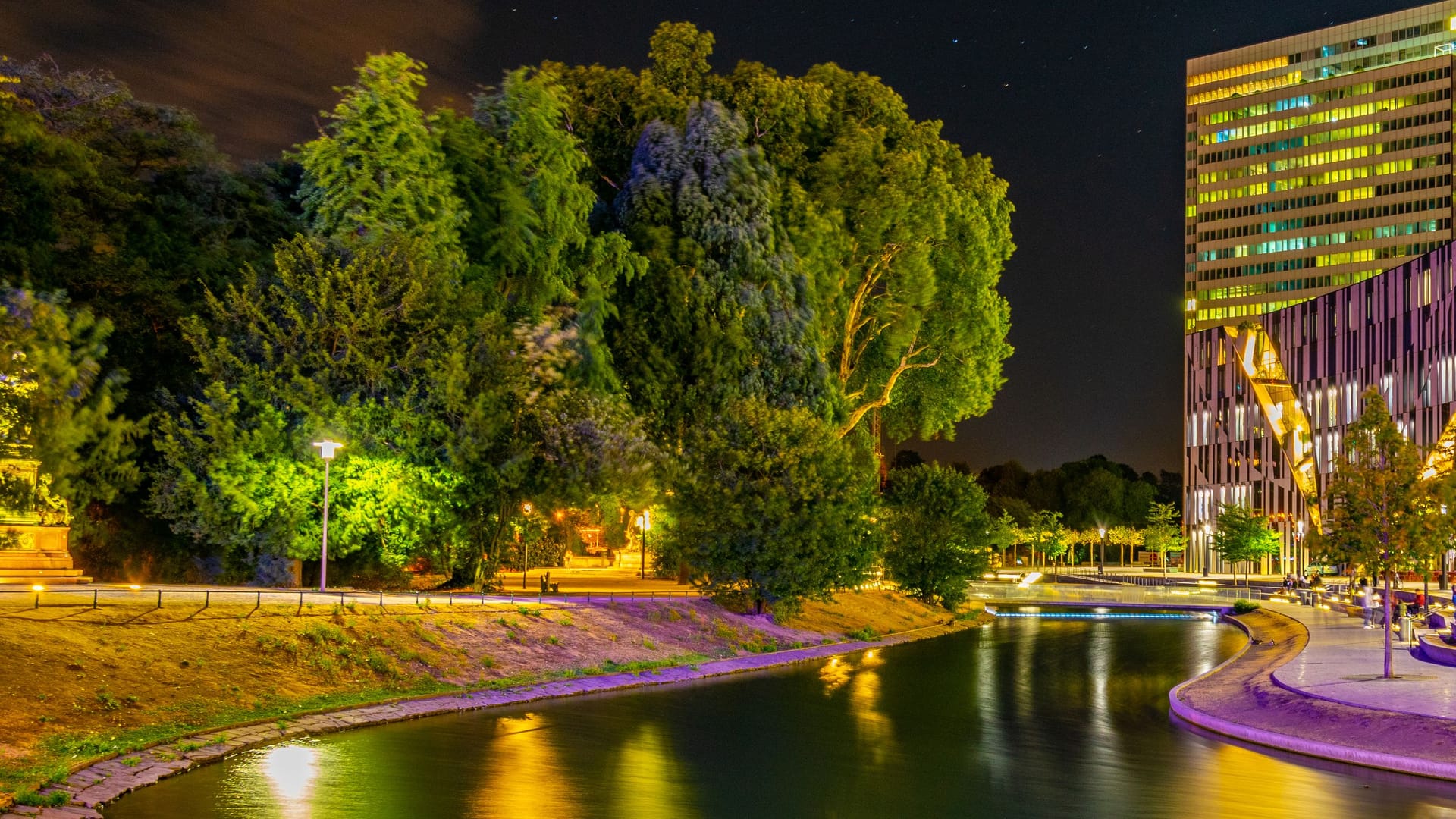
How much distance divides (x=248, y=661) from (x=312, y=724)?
8.67 ft

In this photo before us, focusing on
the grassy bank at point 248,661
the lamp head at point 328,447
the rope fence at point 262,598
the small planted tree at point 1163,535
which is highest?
the lamp head at point 328,447

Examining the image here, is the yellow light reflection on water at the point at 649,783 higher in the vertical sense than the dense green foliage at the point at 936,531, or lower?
lower

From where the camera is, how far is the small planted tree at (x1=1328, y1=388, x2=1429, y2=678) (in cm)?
2688

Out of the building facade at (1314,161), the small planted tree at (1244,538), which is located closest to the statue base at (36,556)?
the small planted tree at (1244,538)

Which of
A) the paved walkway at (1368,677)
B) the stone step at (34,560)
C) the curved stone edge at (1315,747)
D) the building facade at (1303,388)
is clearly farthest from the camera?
the building facade at (1303,388)

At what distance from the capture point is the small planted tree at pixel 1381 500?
2688 cm

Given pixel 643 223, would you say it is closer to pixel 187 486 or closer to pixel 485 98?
pixel 485 98

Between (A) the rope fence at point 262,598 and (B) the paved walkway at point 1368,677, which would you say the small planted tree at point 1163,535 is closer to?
(B) the paved walkway at point 1368,677

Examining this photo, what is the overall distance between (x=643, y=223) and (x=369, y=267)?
11257mm

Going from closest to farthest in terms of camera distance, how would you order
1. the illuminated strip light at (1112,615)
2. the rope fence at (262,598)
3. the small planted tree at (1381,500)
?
the rope fence at (262,598) → the small planted tree at (1381,500) → the illuminated strip light at (1112,615)

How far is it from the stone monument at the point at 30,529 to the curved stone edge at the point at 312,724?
11386 mm

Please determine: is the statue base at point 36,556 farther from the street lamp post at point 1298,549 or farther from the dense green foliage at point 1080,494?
the dense green foliage at point 1080,494

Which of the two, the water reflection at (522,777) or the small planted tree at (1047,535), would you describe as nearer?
the water reflection at (522,777)

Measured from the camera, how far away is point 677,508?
42719 millimetres
